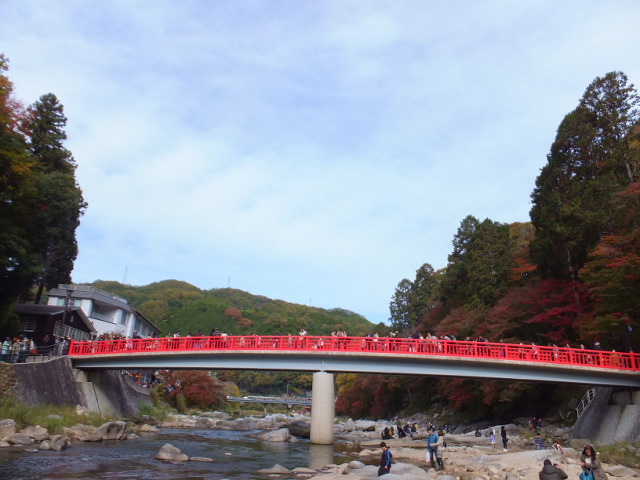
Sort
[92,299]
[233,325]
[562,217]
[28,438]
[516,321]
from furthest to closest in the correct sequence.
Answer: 1. [233,325]
2. [92,299]
3. [516,321]
4. [562,217]
5. [28,438]

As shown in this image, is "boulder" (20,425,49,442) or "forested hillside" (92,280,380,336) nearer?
"boulder" (20,425,49,442)

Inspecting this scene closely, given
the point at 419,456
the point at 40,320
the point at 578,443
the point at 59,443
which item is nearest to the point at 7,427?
the point at 59,443

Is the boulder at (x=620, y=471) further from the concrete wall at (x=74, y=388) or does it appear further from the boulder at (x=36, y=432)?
the concrete wall at (x=74, y=388)

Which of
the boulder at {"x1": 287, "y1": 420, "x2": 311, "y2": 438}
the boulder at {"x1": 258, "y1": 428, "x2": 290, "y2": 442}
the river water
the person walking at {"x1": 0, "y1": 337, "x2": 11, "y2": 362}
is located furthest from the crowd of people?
the boulder at {"x1": 287, "y1": 420, "x2": 311, "y2": 438}

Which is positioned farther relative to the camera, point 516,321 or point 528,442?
point 516,321

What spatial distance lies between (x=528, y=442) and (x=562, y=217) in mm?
14528

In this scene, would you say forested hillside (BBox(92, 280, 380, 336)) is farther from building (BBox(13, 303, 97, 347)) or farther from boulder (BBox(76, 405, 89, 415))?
boulder (BBox(76, 405, 89, 415))

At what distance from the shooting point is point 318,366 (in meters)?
26.6

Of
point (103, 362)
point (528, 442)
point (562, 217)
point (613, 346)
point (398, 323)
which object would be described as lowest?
point (528, 442)

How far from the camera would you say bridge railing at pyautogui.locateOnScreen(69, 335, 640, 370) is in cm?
2452

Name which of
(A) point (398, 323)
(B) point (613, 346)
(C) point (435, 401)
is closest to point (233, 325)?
(A) point (398, 323)

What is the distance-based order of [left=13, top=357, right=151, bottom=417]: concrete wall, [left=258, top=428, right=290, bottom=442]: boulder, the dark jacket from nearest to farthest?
1. the dark jacket
2. [left=13, top=357, right=151, bottom=417]: concrete wall
3. [left=258, top=428, right=290, bottom=442]: boulder

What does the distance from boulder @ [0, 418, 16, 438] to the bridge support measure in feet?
46.6

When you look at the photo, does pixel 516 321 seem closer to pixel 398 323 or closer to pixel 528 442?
pixel 528 442
